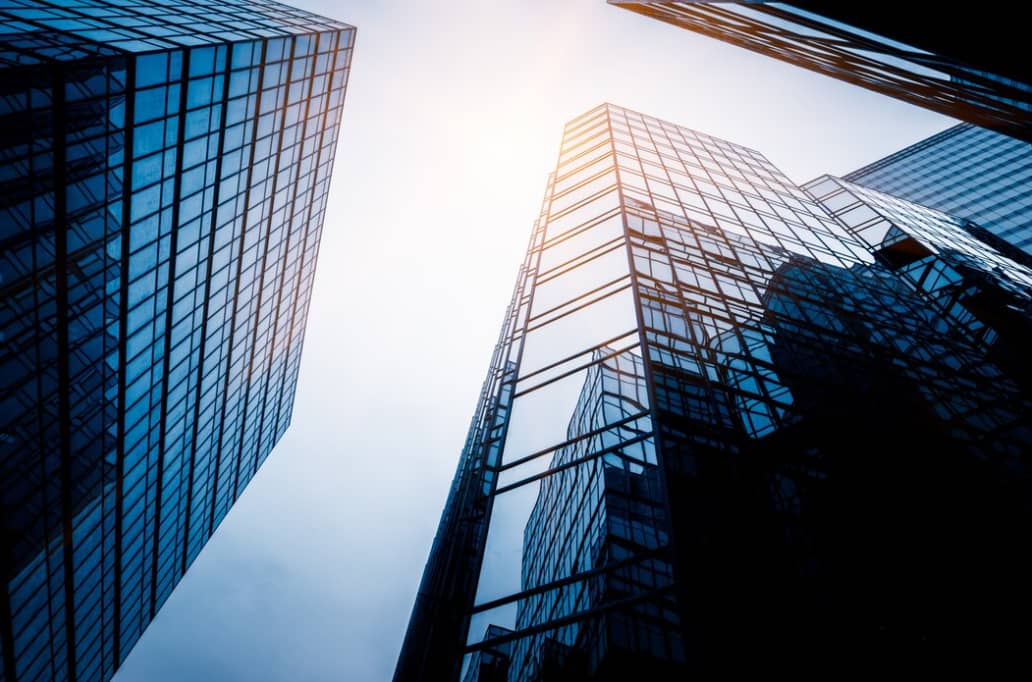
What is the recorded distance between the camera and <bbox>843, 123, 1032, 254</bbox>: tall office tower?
203 feet

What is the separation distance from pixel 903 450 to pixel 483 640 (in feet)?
24.3

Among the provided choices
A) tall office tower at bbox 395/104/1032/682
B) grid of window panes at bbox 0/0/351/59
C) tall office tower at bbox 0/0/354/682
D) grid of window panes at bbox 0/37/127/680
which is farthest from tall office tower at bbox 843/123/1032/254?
grid of window panes at bbox 0/37/127/680

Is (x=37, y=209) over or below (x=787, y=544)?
over

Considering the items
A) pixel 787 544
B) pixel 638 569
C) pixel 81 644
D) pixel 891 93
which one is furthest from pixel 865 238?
pixel 81 644

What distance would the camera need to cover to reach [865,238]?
73.4ft

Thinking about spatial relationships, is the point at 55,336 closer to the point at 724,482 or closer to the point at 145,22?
the point at 145,22

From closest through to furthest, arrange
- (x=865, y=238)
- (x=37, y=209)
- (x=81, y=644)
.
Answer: (x=37, y=209) < (x=865, y=238) < (x=81, y=644)

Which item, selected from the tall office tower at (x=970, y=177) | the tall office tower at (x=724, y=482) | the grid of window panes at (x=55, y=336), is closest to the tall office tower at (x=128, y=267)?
the grid of window panes at (x=55, y=336)

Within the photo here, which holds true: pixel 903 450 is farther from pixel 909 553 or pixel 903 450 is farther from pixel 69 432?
pixel 69 432

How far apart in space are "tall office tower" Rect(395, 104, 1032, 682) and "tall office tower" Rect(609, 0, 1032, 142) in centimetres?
460

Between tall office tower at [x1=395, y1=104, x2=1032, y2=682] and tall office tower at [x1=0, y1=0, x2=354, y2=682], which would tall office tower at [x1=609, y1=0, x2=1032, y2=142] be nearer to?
tall office tower at [x1=395, y1=104, x2=1032, y2=682]

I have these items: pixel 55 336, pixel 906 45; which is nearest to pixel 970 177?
pixel 906 45

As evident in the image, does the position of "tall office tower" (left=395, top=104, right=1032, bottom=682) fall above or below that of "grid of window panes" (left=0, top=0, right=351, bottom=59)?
below

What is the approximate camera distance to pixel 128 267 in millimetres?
19297
